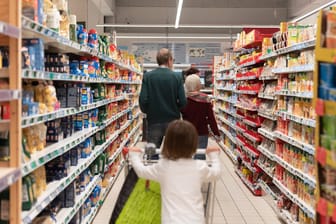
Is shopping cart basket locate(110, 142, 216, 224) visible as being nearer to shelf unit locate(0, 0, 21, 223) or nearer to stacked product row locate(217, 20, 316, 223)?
shelf unit locate(0, 0, 21, 223)

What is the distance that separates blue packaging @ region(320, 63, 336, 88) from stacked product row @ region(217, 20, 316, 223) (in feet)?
6.84

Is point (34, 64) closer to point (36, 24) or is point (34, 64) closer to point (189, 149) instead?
point (36, 24)

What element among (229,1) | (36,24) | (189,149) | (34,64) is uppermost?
(229,1)

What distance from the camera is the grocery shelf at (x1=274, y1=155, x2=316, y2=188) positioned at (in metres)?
4.08

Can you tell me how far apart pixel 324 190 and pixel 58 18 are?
8.02ft

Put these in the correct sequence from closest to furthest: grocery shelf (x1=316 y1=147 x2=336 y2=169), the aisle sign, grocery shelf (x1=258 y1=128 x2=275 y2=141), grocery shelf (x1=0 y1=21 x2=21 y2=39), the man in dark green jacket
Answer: grocery shelf (x1=316 y1=147 x2=336 y2=169) < grocery shelf (x1=0 y1=21 x2=21 y2=39) < the man in dark green jacket < grocery shelf (x1=258 y1=128 x2=275 y2=141) < the aisle sign

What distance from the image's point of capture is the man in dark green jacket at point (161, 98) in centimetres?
521

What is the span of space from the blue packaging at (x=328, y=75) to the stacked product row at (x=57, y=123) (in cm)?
173

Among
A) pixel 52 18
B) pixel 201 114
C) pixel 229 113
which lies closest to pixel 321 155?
pixel 52 18

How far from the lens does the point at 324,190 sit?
208 cm

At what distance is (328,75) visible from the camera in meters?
2.06

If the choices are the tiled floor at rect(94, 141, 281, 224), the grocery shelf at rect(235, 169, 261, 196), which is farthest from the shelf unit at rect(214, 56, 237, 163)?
the tiled floor at rect(94, 141, 281, 224)

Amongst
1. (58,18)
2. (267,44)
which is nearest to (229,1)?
(267,44)

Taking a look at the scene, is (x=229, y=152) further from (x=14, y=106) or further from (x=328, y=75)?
(x=328, y=75)
